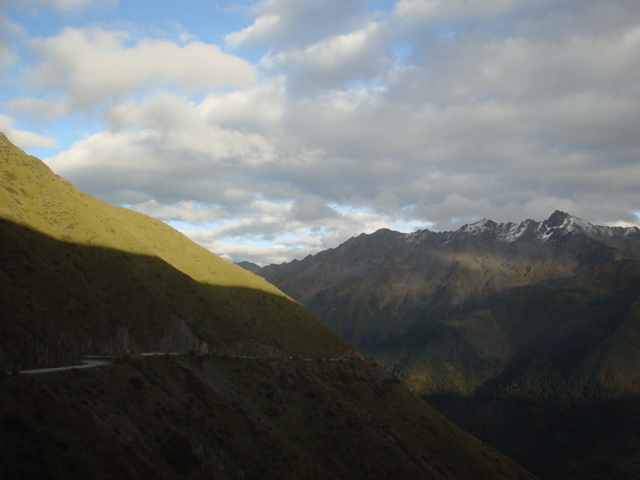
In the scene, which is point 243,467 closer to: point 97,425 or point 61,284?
point 97,425

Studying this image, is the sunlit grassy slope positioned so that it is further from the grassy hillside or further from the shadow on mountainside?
the grassy hillside

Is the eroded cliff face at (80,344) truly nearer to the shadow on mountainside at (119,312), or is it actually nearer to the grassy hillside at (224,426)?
the shadow on mountainside at (119,312)

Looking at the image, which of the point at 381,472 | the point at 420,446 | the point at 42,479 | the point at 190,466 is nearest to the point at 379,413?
the point at 420,446

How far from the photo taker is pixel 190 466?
41281 mm

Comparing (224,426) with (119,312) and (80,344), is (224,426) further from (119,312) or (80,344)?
(119,312)

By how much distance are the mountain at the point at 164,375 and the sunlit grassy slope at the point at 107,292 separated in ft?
1.17

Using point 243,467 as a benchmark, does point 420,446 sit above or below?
below

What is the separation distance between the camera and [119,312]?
84438 mm

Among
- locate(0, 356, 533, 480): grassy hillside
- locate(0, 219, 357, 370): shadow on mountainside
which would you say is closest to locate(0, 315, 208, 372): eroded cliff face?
locate(0, 219, 357, 370): shadow on mountainside

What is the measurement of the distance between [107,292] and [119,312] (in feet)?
21.9

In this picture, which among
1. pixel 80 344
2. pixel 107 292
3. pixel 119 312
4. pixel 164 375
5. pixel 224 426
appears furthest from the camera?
pixel 107 292

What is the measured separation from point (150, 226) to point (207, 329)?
63.0 m

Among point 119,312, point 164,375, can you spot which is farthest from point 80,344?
point 119,312

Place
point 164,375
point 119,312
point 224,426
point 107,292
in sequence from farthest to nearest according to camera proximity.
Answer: point 107,292
point 119,312
point 224,426
point 164,375
